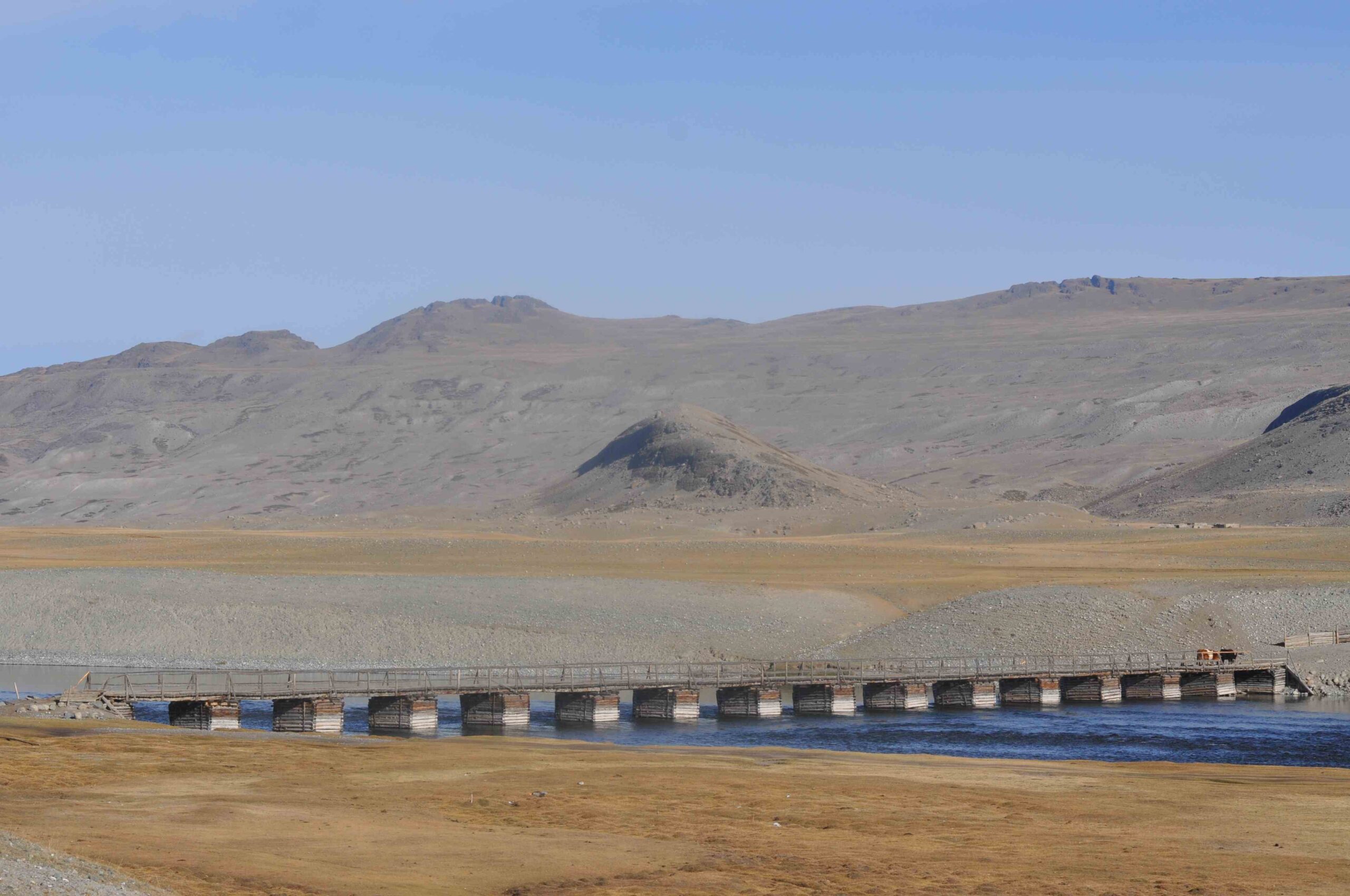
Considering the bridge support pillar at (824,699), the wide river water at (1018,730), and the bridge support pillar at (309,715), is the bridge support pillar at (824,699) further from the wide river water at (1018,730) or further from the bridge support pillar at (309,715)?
the bridge support pillar at (309,715)

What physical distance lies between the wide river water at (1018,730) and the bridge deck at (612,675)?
4.08 ft

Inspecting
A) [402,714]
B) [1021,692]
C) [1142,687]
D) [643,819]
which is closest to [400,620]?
[402,714]

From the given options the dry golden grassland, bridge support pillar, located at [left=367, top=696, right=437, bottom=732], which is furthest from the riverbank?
the dry golden grassland

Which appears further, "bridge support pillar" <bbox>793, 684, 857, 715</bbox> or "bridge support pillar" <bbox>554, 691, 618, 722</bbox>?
"bridge support pillar" <bbox>793, 684, 857, 715</bbox>

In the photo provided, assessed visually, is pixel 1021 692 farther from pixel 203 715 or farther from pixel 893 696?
pixel 203 715

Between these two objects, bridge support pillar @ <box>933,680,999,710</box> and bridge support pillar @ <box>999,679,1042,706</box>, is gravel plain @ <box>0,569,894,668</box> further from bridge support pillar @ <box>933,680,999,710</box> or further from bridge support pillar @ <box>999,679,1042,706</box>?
bridge support pillar @ <box>999,679,1042,706</box>

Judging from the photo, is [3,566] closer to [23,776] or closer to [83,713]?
[83,713]

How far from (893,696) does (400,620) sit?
76.9 ft

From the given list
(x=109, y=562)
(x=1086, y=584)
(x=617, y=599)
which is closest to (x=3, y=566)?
(x=109, y=562)

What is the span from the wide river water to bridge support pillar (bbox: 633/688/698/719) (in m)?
0.50

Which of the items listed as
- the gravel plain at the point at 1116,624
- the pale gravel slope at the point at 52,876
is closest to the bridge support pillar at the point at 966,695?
the gravel plain at the point at 1116,624

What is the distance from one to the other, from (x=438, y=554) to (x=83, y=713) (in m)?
52.2

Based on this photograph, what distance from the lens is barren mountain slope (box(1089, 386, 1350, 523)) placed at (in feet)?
457

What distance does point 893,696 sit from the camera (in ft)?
196
